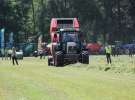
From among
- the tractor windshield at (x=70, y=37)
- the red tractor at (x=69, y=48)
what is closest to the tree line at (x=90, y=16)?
the red tractor at (x=69, y=48)

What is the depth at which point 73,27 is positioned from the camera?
Answer: 49031 millimetres

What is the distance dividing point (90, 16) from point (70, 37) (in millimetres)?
56152

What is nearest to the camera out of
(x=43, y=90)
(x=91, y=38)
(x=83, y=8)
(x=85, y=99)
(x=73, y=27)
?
(x=85, y=99)

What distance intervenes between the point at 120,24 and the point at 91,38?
36.3 ft

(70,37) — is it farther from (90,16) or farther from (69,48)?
(90,16)

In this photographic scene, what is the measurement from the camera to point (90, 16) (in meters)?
102

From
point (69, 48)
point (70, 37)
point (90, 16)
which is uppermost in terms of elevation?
point (90, 16)

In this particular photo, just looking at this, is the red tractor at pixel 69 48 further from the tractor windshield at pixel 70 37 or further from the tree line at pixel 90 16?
the tree line at pixel 90 16

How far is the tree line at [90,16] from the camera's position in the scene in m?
101

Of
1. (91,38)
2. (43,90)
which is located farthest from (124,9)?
(43,90)

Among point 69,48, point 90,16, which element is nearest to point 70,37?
point 69,48

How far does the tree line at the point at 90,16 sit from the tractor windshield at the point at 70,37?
53.8 metres

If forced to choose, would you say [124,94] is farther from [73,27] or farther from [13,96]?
→ [73,27]

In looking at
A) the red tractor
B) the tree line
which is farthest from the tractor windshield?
the tree line
